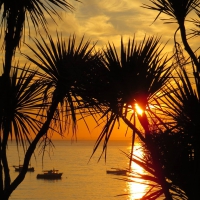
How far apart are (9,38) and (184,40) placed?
8.49ft

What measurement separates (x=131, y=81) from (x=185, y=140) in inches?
31.3

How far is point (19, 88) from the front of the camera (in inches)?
285

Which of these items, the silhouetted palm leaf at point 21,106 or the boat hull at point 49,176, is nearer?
the silhouetted palm leaf at point 21,106

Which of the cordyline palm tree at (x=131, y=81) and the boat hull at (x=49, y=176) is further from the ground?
the cordyline palm tree at (x=131, y=81)

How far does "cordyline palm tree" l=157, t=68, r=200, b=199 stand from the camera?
4.40 metres

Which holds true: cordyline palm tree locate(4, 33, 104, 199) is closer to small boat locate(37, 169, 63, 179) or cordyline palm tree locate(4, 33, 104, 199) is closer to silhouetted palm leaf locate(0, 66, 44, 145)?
silhouetted palm leaf locate(0, 66, 44, 145)

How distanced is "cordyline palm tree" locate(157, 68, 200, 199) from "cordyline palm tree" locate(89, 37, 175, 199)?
0.22m

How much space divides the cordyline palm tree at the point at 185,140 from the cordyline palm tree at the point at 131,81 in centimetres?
22

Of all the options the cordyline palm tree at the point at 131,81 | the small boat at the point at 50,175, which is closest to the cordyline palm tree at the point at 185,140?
the cordyline palm tree at the point at 131,81

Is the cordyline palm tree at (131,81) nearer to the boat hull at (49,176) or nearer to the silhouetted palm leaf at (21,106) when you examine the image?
the silhouetted palm leaf at (21,106)

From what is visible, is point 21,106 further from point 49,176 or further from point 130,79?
point 49,176

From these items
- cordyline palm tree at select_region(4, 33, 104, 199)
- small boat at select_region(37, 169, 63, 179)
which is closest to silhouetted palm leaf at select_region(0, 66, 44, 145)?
cordyline palm tree at select_region(4, 33, 104, 199)

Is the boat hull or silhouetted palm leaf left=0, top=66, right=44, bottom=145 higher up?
silhouetted palm leaf left=0, top=66, right=44, bottom=145

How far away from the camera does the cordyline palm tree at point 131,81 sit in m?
4.68
